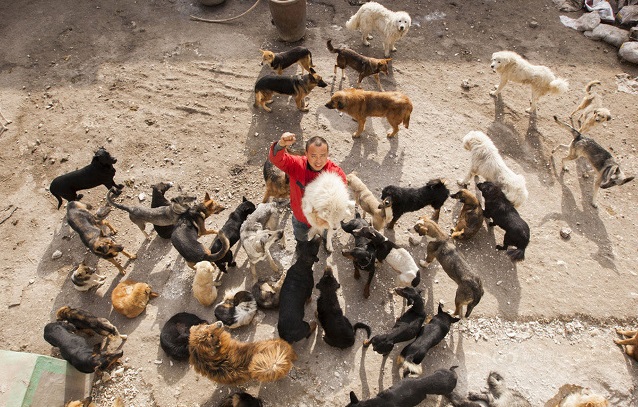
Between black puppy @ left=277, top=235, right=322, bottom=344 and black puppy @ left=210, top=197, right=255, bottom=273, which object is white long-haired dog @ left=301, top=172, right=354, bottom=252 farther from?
black puppy @ left=210, top=197, right=255, bottom=273

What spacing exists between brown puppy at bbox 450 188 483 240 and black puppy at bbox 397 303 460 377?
64.8 inches

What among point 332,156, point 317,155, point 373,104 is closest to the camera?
point 317,155

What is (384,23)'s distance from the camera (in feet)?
30.9

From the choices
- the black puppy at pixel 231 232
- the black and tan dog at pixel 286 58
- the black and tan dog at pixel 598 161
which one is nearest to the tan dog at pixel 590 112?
the black and tan dog at pixel 598 161

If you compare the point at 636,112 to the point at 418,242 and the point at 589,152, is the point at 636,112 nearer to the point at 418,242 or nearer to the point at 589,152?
the point at 589,152

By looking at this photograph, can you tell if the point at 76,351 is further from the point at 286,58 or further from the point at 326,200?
the point at 286,58

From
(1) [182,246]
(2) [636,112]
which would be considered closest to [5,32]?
(1) [182,246]

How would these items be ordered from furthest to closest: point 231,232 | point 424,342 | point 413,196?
point 413,196
point 231,232
point 424,342

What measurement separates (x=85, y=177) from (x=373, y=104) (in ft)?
17.7

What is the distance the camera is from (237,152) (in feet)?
26.4

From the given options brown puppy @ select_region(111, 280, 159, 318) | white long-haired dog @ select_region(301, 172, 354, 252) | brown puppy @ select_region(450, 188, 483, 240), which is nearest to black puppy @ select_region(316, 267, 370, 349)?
white long-haired dog @ select_region(301, 172, 354, 252)

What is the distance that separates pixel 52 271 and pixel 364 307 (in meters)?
5.17

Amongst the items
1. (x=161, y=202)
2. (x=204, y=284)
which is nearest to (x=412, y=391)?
(x=204, y=284)

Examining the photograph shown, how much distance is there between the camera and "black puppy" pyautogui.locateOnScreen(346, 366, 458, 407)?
4691 millimetres
